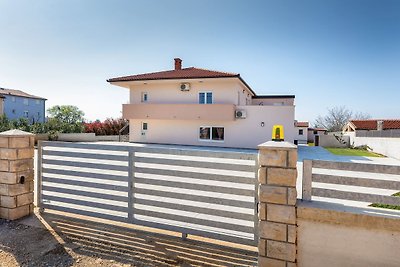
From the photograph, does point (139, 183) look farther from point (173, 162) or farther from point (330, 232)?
point (330, 232)

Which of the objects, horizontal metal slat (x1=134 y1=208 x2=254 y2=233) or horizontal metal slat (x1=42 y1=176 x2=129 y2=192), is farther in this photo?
horizontal metal slat (x1=42 y1=176 x2=129 y2=192)

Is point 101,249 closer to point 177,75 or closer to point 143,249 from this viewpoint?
point 143,249

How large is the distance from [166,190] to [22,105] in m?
56.5

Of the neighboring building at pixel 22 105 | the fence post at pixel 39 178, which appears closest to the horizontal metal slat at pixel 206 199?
the fence post at pixel 39 178

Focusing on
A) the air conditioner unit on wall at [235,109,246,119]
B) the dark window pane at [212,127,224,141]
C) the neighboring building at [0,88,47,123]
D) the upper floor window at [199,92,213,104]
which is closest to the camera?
the air conditioner unit on wall at [235,109,246,119]

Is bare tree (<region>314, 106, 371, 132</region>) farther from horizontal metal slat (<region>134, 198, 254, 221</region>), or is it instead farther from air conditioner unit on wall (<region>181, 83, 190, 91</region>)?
horizontal metal slat (<region>134, 198, 254, 221</region>)

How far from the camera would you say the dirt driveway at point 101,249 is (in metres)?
3.18

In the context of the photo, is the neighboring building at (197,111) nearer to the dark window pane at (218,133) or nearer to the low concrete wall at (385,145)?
the dark window pane at (218,133)

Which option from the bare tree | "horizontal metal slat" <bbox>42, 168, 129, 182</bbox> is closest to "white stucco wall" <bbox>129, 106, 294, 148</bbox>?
"horizontal metal slat" <bbox>42, 168, 129, 182</bbox>

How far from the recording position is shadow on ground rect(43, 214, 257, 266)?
3.21 m

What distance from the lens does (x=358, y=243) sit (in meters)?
2.71

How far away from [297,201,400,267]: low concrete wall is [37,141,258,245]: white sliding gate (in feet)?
2.28

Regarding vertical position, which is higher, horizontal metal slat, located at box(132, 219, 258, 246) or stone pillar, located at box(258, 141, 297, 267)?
stone pillar, located at box(258, 141, 297, 267)

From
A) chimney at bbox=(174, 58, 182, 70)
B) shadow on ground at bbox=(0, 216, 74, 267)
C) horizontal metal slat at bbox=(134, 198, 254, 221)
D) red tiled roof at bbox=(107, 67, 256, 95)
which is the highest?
chimney at bbox=(174, 58, 182, 70)
